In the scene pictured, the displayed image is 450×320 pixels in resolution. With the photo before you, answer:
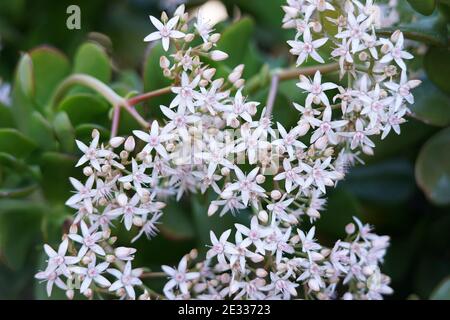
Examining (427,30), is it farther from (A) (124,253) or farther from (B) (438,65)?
(A) (124,253)

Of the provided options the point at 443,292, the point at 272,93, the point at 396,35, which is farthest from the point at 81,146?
the point at 443,292

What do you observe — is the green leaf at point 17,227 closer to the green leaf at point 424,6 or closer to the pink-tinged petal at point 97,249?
the pink-tinged petal at point 97,249

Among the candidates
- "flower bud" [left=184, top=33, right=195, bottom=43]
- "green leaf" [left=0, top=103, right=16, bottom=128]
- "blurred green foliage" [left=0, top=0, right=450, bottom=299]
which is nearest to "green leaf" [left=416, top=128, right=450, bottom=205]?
"blurred green foliage" [left=0, top=0, right=450, bottom=299]

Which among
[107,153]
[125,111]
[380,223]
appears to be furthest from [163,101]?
[380,223]

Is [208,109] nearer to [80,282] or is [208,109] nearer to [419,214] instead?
[80,282]

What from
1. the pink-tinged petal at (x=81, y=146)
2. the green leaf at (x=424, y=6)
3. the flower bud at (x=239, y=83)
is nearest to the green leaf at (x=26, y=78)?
the pink-tinged petal at (x=81, y=146)
